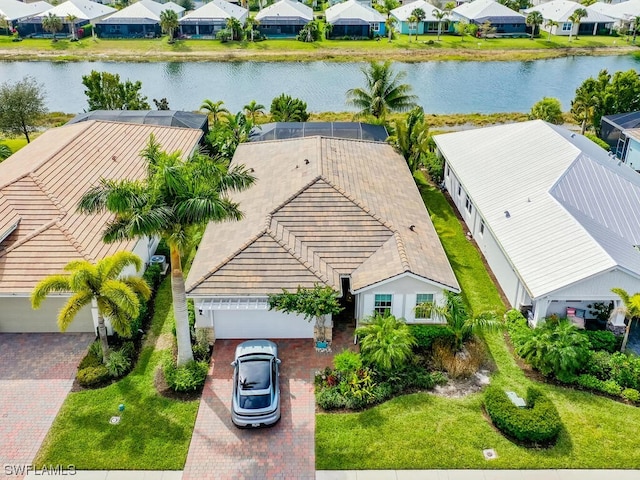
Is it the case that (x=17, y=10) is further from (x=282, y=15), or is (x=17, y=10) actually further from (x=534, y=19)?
(x=534, y=19)

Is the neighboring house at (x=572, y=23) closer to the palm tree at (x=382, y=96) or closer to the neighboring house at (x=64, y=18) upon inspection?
the palm tree at (x=382, y=96)

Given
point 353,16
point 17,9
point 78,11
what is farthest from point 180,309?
point 17,9

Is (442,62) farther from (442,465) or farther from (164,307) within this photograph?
(442,465)

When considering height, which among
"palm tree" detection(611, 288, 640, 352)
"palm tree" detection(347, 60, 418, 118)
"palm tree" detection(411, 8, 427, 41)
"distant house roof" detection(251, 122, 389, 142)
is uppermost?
"palm tree" detection(411, 8, 427, 41)

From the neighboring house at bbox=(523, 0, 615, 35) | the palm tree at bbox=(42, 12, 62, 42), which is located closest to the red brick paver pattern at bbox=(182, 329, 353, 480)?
the palm tree at bbox=(42, 12, 62, 42)

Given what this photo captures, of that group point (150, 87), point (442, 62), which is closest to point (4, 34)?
point (150, 87)

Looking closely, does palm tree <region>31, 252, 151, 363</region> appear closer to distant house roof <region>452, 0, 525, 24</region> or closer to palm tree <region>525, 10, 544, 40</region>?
palm tree <region>525, 10, 544, 40</region>
